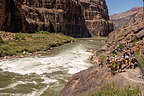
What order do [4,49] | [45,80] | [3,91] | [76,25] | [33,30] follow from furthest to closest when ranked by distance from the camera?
1. [76,25]
2. [33,30]
3. [4,49]
4. [45,80]
5. [3,91]

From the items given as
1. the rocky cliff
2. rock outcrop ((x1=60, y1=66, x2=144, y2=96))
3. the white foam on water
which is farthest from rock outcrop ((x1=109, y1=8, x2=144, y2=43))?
the rocky cliff

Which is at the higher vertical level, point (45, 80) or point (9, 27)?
point (9, 27)

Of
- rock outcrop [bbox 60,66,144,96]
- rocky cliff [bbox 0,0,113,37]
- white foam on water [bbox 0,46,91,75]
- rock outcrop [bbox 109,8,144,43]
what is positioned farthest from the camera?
rocky cliff [bbox 0,0,113,37]

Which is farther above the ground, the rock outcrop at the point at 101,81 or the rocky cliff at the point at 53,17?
the rocky cliff at the point at 53,17

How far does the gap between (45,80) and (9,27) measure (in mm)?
41375

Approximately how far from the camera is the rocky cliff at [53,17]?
164ft

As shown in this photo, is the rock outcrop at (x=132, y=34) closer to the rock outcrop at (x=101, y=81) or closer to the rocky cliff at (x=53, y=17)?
the rock outcrop at (x=101, y=81)

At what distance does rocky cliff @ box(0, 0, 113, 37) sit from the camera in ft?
164

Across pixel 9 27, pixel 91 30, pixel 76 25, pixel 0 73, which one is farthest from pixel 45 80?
pixel 91 30

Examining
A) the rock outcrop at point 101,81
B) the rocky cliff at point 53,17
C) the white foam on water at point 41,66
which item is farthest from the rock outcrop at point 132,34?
the rocky cliff at point 53,17

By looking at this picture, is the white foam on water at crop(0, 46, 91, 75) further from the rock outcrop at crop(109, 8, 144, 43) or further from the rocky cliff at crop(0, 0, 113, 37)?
the rocky cliff at crop(0, 0, 113, 37)

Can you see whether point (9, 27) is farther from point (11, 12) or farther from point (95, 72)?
point (95, 72)

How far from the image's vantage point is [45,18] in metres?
73.8

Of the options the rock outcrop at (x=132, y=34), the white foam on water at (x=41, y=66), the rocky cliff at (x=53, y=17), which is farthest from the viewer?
the rocky cliff at (x=53, y=17)
